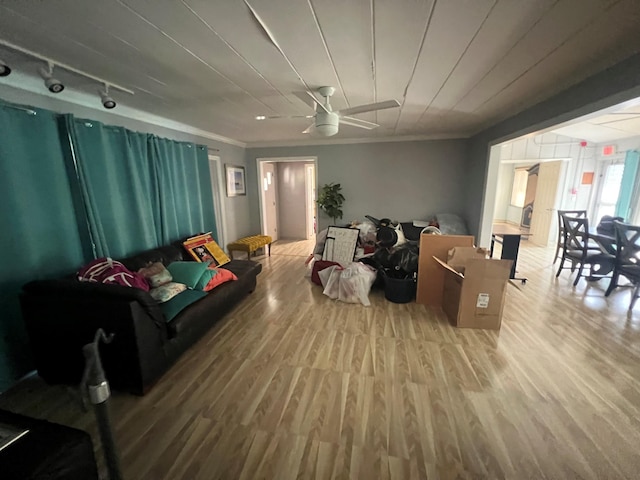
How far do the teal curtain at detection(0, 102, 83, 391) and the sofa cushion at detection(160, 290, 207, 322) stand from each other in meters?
0.90

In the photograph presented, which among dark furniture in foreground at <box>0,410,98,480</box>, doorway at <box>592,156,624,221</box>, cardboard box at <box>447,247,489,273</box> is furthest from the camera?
doorway at <box>592,156,624,221</box>

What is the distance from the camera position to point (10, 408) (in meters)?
1.69

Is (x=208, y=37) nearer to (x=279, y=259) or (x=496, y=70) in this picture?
(x=496, y=70)

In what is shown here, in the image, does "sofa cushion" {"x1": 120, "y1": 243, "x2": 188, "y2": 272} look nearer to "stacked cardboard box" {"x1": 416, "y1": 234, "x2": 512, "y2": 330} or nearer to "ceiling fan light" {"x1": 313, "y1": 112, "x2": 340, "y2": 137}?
"ceiling fan light" {"x1": 313, "y1": 112, "x2": 340, "y2": 137}

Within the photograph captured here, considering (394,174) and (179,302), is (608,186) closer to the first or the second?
(394,174)

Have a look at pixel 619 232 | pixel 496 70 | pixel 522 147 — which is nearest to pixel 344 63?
pixel 496 70

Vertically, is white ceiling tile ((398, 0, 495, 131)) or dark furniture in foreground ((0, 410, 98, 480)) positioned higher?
white ceiling tile ((398, 0, 495, 131))

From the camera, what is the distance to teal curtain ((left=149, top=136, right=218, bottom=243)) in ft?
10.1

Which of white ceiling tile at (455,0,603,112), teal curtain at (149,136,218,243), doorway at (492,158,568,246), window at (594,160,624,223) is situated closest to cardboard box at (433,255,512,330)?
white ceiling tile at (455,0,603,112)

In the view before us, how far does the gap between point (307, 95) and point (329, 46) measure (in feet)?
1.98

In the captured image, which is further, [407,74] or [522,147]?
[522,147]

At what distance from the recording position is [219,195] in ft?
14.7

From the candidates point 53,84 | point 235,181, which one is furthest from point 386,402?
point 235,181

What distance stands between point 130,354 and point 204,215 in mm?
2515
